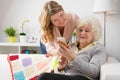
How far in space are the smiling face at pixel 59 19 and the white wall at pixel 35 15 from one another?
960mm

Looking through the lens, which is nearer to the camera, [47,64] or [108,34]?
[47,64]

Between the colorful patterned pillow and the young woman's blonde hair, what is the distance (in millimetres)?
219

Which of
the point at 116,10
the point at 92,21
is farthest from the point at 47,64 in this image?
the point at 116,10

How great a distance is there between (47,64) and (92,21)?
550 mm

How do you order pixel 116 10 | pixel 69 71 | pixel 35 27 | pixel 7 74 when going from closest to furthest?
pixel 69 71 → pixel 7 74 → pixel 116 10 → pixel 35 27

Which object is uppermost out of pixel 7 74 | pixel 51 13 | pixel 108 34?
pixel 51 13

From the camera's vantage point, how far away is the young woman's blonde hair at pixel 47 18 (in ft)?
6.12

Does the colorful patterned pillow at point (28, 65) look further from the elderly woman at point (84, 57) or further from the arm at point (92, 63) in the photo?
the arm at point (92, 63)

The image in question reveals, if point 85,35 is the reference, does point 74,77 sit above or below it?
below

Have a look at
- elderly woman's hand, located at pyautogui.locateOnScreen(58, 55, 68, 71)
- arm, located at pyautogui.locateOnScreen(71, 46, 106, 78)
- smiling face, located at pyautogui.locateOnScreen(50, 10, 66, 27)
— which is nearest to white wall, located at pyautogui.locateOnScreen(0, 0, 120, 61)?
smiling face, located at pyautogui.locateOnScreen(50, 10, 66, 27)

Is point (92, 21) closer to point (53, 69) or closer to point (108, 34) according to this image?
point (53, 69)

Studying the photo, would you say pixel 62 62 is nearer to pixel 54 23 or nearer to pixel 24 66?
pixel 54 23

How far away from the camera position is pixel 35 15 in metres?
3.04

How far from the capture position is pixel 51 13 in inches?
73.4
